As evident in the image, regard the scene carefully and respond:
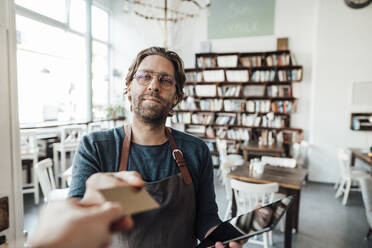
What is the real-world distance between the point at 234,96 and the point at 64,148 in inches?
159

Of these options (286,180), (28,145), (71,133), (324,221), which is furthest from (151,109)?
(71,133)

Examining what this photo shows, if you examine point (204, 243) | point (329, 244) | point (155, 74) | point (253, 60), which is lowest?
point (329, 244)

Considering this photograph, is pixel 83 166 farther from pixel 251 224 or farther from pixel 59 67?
pixel 59 67

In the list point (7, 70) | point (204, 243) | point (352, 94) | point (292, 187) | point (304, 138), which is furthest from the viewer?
point (304, 138)

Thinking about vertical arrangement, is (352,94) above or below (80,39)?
below

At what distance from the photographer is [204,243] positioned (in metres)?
1.02

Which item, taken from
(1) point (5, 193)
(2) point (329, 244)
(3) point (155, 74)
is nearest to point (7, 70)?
(1) point (5, 193)

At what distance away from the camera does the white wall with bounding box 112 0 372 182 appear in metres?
4.84

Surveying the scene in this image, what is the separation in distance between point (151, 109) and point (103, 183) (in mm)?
607

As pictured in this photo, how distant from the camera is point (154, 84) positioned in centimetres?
103

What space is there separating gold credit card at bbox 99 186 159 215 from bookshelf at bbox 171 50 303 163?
16.4 ft

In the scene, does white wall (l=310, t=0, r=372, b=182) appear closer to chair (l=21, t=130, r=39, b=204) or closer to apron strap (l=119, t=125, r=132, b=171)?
apron strap (l=119, t=125, r=132, b=171)

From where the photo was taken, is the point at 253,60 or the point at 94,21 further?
the point at 94,21

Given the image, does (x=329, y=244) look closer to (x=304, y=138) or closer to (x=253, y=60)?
(x=304, y=138)
